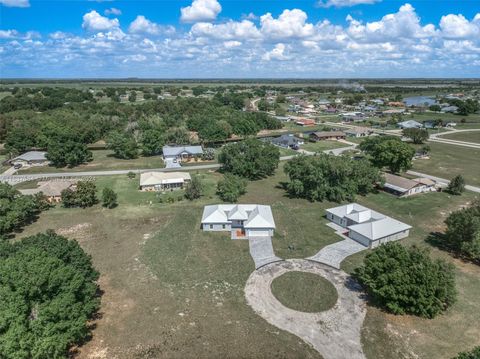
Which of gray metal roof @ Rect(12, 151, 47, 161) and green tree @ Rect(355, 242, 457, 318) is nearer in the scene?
green tree @ Rect(355, 242, 457, 318)

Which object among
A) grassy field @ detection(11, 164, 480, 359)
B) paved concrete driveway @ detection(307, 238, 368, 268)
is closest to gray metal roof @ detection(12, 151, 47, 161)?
grassy field @ detection(11, 164, 480, 359)

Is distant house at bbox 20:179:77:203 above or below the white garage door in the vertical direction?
above

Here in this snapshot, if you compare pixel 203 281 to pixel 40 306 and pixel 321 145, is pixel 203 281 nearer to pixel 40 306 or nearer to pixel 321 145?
pixel 40 306

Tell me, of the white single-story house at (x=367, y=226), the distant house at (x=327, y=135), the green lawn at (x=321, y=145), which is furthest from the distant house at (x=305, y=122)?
the white single-story house at (x=367, y=226)

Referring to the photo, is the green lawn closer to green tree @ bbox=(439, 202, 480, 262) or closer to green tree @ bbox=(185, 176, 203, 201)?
green tree @ bbox=(185, 176, 203, 201)

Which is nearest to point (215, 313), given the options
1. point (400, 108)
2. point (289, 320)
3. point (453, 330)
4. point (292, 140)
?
point (289, 320)

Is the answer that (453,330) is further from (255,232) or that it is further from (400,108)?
(400,108)
